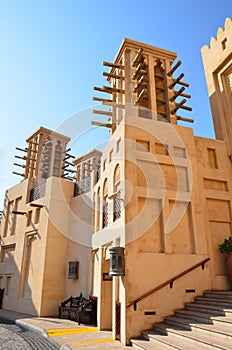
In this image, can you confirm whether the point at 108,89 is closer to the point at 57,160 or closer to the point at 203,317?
the point at 203,317

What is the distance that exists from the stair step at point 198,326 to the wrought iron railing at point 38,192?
10.1 m

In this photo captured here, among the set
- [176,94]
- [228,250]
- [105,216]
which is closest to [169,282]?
[228,250]

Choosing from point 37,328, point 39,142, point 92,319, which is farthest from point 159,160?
point 39,142

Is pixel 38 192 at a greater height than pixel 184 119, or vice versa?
pixel 184 119

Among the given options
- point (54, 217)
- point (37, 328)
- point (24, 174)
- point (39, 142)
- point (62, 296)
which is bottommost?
point (37, 328)

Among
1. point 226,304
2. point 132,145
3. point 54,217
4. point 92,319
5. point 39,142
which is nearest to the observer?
point 226,304

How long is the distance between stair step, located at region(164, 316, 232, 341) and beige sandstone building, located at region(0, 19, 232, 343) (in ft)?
1.46

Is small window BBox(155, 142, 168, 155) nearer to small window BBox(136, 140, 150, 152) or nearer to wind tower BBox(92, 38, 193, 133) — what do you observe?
small window BBox(136, 140, 150, 152)

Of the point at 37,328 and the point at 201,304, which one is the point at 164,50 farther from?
the point at 37,328

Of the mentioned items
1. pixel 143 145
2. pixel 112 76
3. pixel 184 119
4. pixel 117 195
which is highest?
pixel 112 76

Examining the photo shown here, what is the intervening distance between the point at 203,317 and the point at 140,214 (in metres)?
2.79

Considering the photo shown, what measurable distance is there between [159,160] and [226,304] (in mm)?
4141

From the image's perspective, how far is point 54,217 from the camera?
13305 millimetres

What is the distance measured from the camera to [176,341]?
17.0ft
